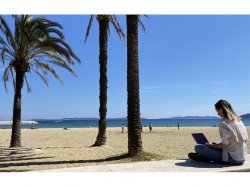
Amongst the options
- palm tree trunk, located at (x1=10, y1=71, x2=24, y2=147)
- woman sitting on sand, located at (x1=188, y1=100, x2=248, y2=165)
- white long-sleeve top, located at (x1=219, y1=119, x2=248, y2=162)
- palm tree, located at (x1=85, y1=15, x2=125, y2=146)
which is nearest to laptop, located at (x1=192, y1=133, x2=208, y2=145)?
woman sitting on sand, located at (x1=188, y1=100, x2=248, y2=165)

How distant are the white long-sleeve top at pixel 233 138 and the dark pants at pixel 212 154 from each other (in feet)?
0.21

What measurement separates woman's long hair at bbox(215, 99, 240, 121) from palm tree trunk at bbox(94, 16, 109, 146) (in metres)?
10.1

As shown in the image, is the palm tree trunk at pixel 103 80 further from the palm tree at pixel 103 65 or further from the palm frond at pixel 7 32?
the palm frond at pixel 7 32

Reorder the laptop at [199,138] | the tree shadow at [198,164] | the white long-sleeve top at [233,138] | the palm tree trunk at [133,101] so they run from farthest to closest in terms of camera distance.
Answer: the palm tree trunk at [133,101]
the laptop at [199,138]
the tree shadow at [198,164]
the white long-sleeve top at [233,138]

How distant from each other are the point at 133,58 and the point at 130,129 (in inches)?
84.1

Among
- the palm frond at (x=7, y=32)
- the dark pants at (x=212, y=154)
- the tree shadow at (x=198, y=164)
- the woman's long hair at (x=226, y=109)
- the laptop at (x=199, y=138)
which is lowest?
the tree shadow at (x=198, y=164)

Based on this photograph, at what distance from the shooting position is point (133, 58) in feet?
35.8

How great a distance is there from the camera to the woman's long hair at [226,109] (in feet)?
21.3

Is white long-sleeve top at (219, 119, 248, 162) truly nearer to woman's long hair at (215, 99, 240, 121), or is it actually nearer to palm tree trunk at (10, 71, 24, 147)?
woman's long hair at (215, 99, 240, 121)

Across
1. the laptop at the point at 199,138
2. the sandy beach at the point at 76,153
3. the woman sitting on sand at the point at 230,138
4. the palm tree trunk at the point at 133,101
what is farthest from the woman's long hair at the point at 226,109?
the palm tree trunk at the point at 133,101

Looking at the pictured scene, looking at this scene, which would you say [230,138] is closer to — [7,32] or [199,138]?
[199,138]

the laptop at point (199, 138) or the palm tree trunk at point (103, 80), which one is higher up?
the palm tree trunk at point (103, 80)

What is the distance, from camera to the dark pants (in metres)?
6.55
